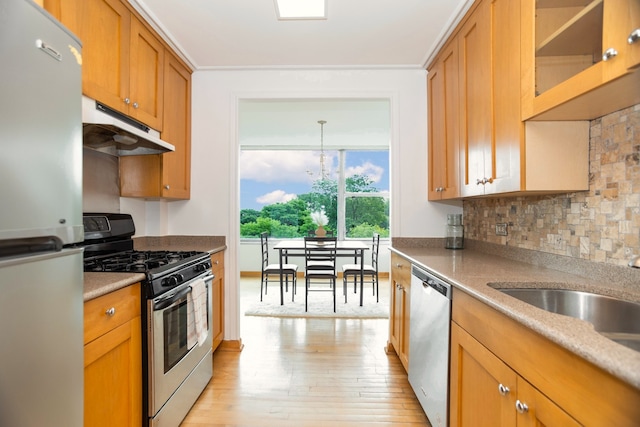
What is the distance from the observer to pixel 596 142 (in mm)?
1452

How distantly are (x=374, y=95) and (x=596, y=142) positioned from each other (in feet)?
5.68

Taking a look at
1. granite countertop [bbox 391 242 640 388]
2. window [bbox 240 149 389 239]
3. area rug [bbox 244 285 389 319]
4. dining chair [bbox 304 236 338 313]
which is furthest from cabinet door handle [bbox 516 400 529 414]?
window [bbox 240 149 389 239]

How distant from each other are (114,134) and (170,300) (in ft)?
3.26

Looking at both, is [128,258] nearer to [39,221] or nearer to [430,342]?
[39,221]

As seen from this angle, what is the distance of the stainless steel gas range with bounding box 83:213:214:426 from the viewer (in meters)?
1.58

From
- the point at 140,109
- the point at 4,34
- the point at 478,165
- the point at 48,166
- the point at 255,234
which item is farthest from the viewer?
the point at 255,234

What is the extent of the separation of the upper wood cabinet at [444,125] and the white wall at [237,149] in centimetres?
12

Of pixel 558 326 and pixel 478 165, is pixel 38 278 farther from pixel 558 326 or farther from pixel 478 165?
pixel 478 165

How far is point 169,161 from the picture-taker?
8.30 feet

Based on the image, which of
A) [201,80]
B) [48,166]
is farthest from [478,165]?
[201,80]

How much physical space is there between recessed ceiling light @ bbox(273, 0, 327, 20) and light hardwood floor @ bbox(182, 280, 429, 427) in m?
2.44

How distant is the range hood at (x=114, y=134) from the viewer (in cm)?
162

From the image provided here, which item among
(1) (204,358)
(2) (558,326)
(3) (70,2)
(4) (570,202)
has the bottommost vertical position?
(1) (204,358)

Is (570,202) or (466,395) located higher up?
(570,202)
